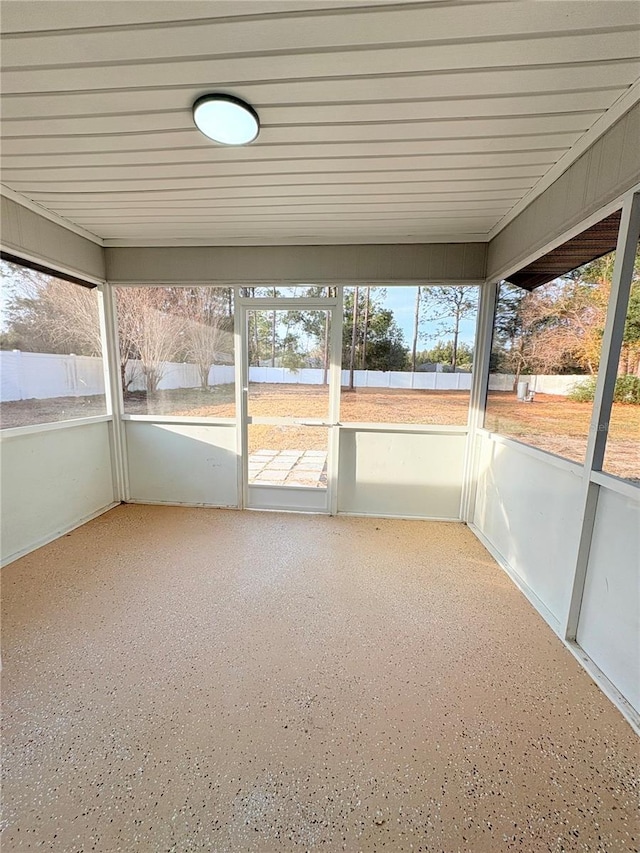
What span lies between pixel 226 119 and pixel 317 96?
16.7 inches

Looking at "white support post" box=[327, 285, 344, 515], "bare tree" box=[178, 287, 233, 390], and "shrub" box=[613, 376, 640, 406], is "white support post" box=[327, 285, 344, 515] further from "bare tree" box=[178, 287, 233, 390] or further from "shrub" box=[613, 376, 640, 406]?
"shrub" box=[613, 376, 640, 406]

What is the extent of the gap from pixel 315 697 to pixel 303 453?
214 cm

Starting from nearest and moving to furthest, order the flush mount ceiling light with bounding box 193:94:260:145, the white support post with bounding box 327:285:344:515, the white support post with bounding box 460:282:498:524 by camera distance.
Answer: the flush mount ceiling light with bounding box 193:94:260:145
the white support post with bounding box 460:282:498:524
the white support post with bounding box 327:285:344:515

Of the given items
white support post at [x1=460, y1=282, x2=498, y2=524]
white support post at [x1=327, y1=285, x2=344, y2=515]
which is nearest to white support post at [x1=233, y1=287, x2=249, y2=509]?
white support post at [x1=327, y1=285, x2=344, y2=515]

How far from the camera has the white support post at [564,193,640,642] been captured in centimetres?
152

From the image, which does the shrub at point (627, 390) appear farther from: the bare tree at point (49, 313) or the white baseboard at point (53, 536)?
the white baseboard at point (53, 536)

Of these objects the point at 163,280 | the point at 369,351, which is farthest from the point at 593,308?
the point at 163,280

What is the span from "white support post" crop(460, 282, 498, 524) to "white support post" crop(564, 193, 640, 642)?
1346mm

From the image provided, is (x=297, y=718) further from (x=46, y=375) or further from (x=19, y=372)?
(x=46, y=375)

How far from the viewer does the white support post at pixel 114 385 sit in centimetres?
331

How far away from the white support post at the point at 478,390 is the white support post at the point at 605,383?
1.35m

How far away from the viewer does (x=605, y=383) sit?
1.61 m

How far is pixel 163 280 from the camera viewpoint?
128 inches

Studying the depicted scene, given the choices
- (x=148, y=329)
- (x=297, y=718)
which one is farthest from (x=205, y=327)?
(x=297, y=718)
